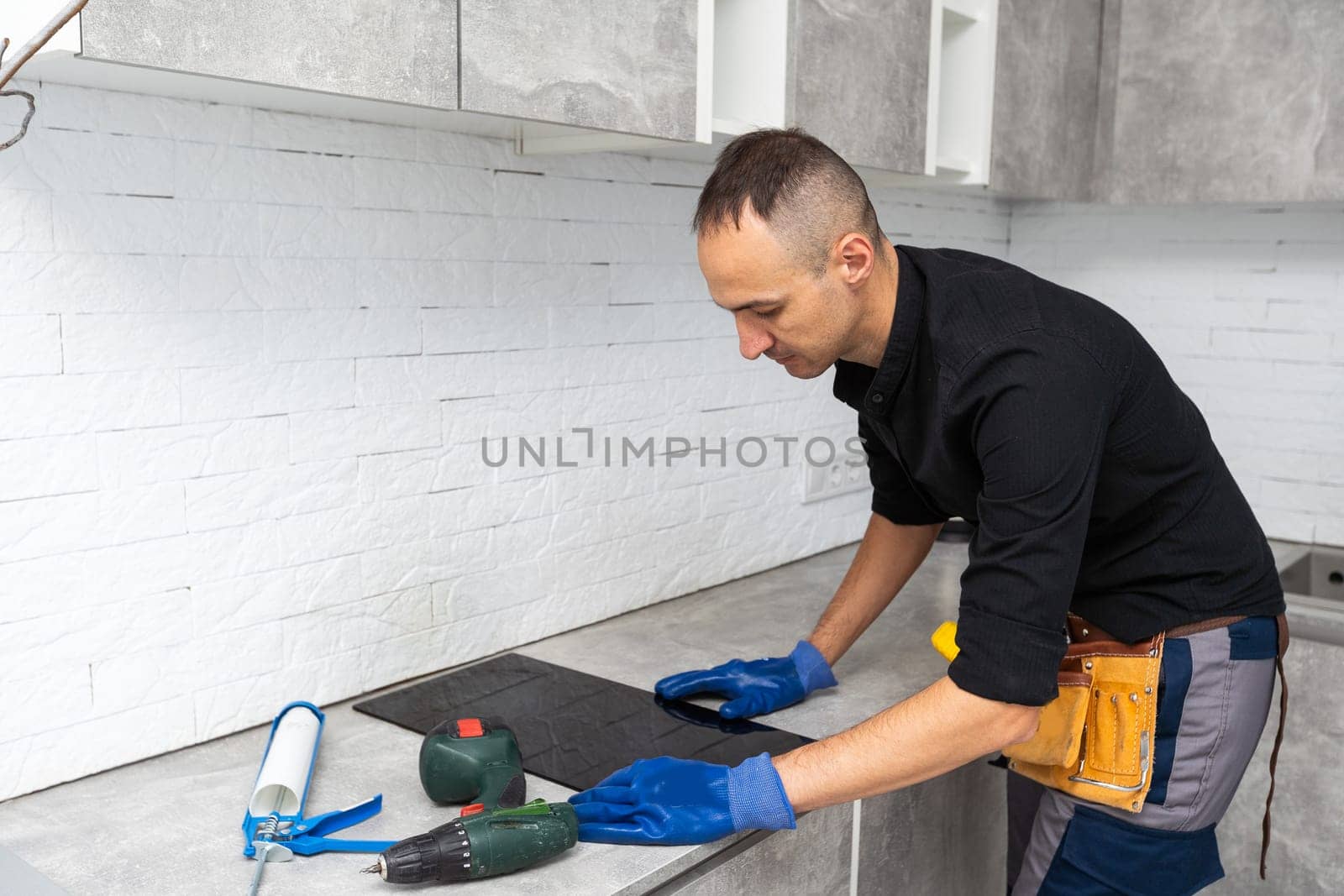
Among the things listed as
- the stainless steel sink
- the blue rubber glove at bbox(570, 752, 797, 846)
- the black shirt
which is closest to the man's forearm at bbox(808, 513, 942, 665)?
the black shirt

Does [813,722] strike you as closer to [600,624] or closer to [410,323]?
[600,624]

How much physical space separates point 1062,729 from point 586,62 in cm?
92

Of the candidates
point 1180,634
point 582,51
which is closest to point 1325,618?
point 1180,634

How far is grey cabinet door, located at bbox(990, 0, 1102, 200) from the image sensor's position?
2.15m

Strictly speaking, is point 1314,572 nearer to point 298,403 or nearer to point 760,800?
point 760,800

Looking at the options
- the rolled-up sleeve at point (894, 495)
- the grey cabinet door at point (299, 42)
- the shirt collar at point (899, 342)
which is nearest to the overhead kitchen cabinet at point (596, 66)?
the grey cabinet door at point (299, 42)

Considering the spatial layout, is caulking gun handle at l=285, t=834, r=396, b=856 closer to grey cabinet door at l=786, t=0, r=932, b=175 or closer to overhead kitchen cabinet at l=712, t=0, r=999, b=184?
overhead kitchen cabinet at l=712, t=0, r=999, b=184

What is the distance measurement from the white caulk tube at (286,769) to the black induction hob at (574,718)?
0.17 m

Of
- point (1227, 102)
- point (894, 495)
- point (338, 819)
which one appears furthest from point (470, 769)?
point (1227, 102)

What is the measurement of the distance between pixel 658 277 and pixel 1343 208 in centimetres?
152

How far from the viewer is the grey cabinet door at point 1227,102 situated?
2131 millimetres

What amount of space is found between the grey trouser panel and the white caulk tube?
87cm

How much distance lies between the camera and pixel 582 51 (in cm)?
129
